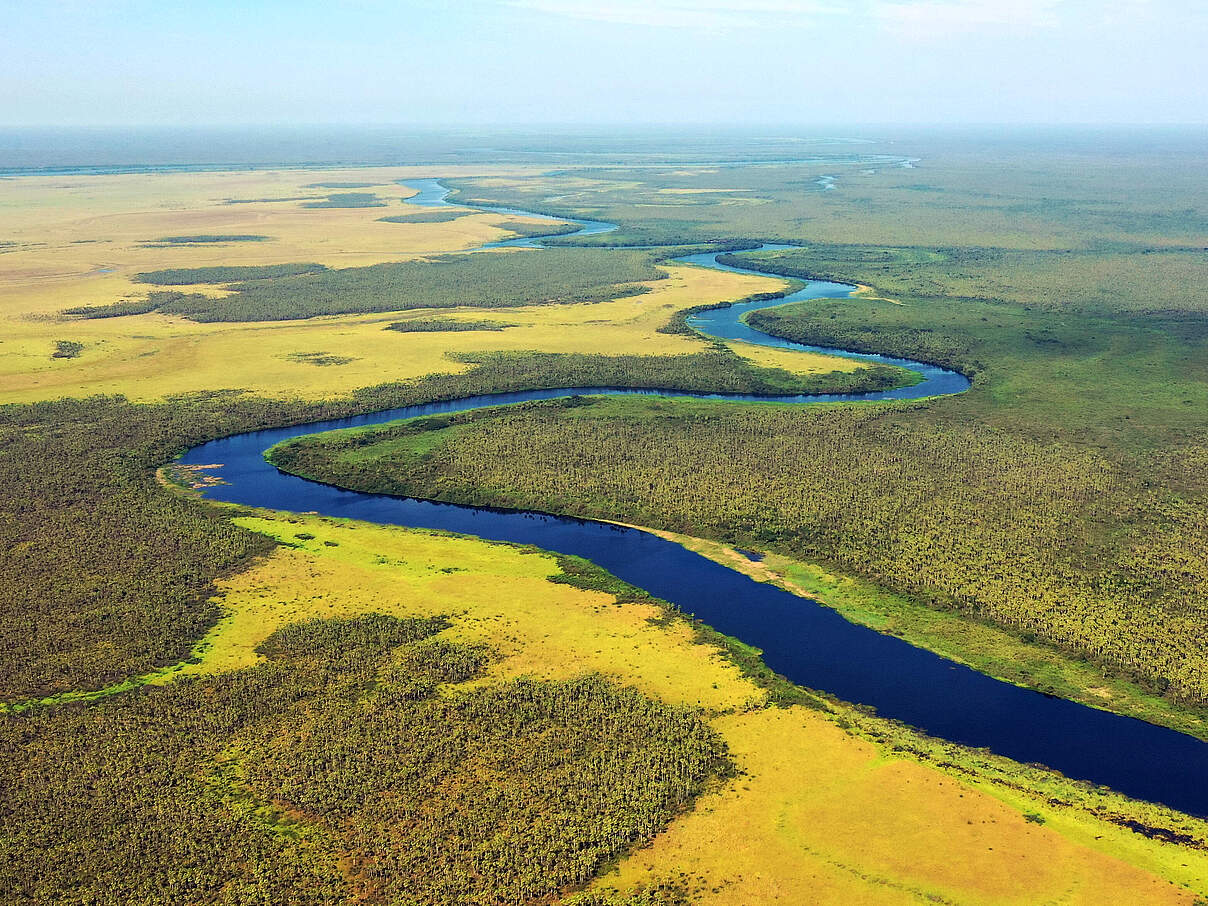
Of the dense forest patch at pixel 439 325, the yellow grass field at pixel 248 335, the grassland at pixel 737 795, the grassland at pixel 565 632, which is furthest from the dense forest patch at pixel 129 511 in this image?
the dense forest patch at pixel 439 325

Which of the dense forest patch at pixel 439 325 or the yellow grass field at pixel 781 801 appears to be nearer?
the yellow grass field at pixel 781 801

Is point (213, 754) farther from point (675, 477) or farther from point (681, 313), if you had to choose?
point (681, 313)

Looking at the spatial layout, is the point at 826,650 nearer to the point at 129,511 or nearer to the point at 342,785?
the point at 342,785

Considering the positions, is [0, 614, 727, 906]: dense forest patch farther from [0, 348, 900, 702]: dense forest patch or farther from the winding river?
the winding river

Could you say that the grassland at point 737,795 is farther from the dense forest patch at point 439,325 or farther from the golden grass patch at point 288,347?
the dense forest patch at point 439,325

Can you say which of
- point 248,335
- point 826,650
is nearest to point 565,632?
point 826,650

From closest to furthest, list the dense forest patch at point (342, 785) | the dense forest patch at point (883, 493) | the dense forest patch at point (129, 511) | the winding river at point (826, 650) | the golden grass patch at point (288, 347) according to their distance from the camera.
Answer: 1. the dense forest patch at point (342, 785)
2. the winding river at point (826, 650)
3. the dense forest patch at point (129, 511)
4. the dense forest patch at point (883, 493)
5. the golden grass patch at point (288, 347)
